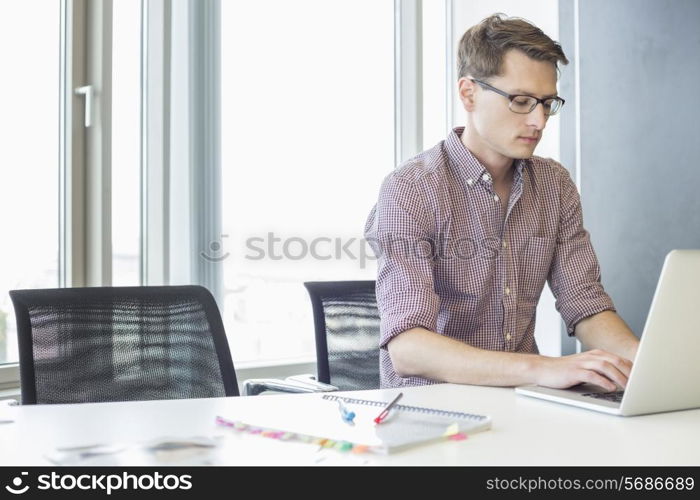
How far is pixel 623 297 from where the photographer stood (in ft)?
10.3

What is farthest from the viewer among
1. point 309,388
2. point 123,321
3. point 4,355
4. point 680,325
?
point 4,355

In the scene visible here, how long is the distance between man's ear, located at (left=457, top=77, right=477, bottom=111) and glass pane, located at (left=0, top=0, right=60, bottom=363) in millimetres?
1259

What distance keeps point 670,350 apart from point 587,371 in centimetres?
23

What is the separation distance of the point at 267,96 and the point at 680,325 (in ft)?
6.91

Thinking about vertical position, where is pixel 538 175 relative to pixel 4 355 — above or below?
above

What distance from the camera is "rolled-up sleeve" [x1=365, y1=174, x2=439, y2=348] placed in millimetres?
1689

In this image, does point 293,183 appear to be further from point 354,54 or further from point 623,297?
point 623,297

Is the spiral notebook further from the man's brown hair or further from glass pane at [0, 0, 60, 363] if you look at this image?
glass pane at [0, 0, 60, 363]

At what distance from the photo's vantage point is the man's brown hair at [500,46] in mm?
1930

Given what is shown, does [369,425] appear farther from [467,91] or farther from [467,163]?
[467,91]

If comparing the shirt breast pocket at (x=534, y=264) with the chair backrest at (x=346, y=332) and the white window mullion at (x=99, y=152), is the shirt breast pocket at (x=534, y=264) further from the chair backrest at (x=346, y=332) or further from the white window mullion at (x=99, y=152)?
the white window mullion at (x=99, y=152)

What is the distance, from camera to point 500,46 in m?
1.94

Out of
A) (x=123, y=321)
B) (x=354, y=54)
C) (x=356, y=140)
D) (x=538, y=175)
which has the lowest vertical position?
(x=123, y=321)
